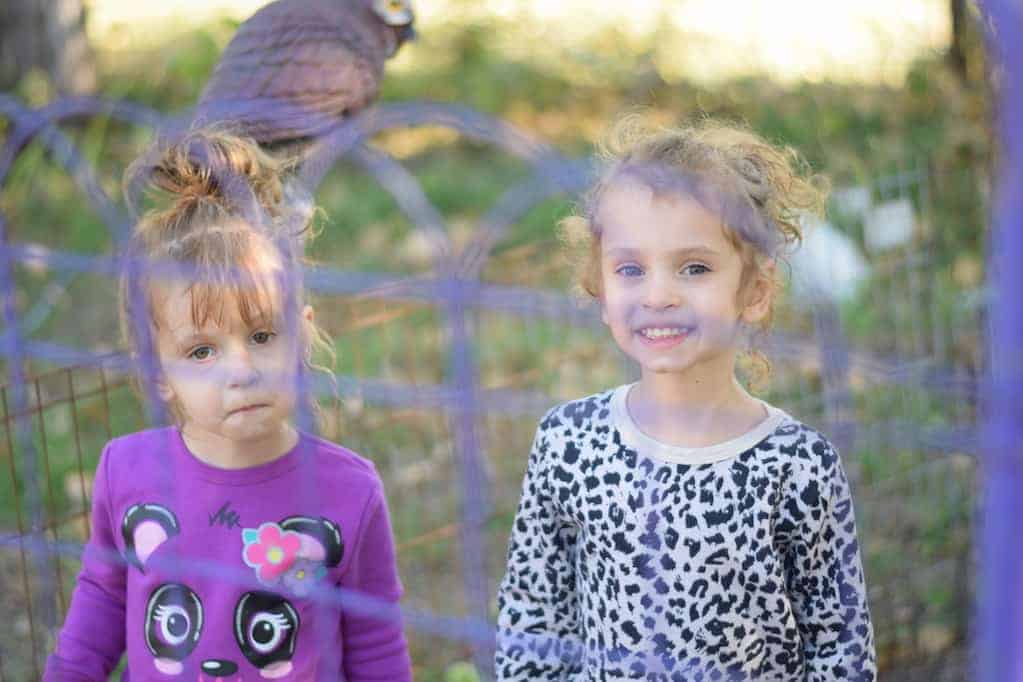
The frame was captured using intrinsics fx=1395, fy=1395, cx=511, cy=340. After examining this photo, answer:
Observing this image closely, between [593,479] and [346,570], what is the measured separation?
1.08 feet

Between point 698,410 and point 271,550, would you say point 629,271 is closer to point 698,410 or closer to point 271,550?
point 698,410

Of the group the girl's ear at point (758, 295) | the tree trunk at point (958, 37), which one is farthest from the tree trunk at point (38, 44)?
the girl's ear at point (758, 295)

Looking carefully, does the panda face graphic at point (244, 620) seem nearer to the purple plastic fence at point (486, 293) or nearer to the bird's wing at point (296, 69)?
the purple plastic fence at point (486, 293)

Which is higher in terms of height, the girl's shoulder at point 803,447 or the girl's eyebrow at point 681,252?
the girl's eyebrow at point 681,252

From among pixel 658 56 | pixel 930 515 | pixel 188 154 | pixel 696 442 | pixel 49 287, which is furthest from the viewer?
pixel 658 56

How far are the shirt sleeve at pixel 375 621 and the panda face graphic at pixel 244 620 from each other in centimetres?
5

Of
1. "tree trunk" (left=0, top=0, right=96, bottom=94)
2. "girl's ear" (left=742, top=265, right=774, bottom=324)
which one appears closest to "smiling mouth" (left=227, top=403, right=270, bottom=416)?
"girl's ear" (left=742, top=265, right=774, bottom=324)

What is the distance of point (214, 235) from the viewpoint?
5.14 feet

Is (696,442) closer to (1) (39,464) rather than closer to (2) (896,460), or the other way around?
(2) (896,460)

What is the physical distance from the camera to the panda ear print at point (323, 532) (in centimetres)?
164

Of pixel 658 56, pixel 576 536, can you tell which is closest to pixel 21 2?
pixel 658 56

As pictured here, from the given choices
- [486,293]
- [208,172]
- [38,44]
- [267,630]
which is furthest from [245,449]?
[38,44]

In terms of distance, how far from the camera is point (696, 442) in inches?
59.3

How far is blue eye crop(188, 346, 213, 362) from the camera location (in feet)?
5.17
